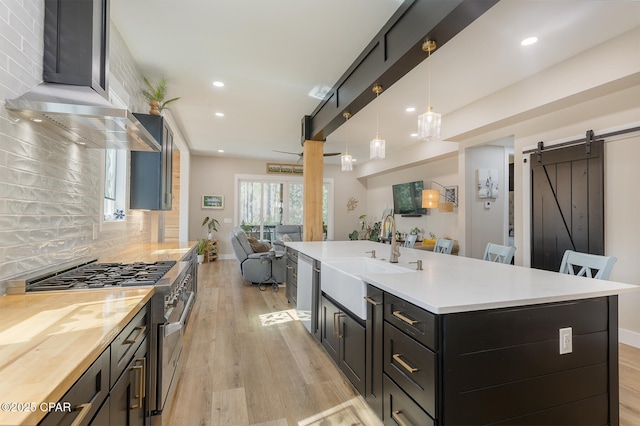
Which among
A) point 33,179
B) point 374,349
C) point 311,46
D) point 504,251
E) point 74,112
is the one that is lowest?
point 374,349

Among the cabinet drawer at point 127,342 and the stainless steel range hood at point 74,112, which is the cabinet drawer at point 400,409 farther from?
the stainless steel range hood at point 74,112

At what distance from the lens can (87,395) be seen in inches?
33.7

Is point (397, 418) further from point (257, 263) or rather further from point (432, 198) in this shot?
point (432, 198)

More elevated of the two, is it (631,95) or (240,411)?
(631,95)

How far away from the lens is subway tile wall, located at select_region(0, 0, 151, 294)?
1.34m

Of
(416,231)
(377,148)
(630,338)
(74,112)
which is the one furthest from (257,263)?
(630,338)

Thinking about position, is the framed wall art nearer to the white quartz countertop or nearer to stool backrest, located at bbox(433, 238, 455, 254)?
stool backrest, located at bbox(433, 238, 455, 254)

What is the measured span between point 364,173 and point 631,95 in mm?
6476

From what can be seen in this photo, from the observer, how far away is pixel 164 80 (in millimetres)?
3402

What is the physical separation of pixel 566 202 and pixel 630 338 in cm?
143

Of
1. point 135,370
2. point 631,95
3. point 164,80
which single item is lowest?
point 135,370

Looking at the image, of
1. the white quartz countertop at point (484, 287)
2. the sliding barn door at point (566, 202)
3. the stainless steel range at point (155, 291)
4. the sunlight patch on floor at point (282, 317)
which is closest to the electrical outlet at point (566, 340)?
the white quartz countertop at point (484, 287)

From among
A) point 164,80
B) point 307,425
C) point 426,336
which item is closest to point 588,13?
point 426,336

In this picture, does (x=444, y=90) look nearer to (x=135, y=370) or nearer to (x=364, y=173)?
(x=135, y=370)
